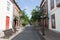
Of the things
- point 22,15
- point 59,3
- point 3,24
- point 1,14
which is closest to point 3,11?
point 1,14

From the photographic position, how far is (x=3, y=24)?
1930cm

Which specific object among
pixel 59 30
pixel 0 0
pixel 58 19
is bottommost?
pixel 59 30

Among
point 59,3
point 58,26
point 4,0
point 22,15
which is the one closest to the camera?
point 59,3

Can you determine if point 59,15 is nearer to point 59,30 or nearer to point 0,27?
point 59,30

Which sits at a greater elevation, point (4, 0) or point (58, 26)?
point (4, 0)

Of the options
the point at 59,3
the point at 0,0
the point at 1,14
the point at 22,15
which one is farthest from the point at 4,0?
the point at 22,15

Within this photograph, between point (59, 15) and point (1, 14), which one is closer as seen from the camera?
point (1, 14)

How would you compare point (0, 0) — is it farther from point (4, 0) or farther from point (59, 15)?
point (59, 15)

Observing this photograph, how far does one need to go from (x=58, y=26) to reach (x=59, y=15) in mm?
1877

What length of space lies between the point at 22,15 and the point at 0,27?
26.8 metres

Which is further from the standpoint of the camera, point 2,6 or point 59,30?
point 59,30

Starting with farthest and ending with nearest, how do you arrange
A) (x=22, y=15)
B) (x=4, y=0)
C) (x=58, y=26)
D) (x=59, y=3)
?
(x=22, y=15)
(x=58, y=26)
(x=4, y=0)
(x=59, y=3)

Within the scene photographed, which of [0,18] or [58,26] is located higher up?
[0,18]

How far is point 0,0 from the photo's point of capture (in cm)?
1856
